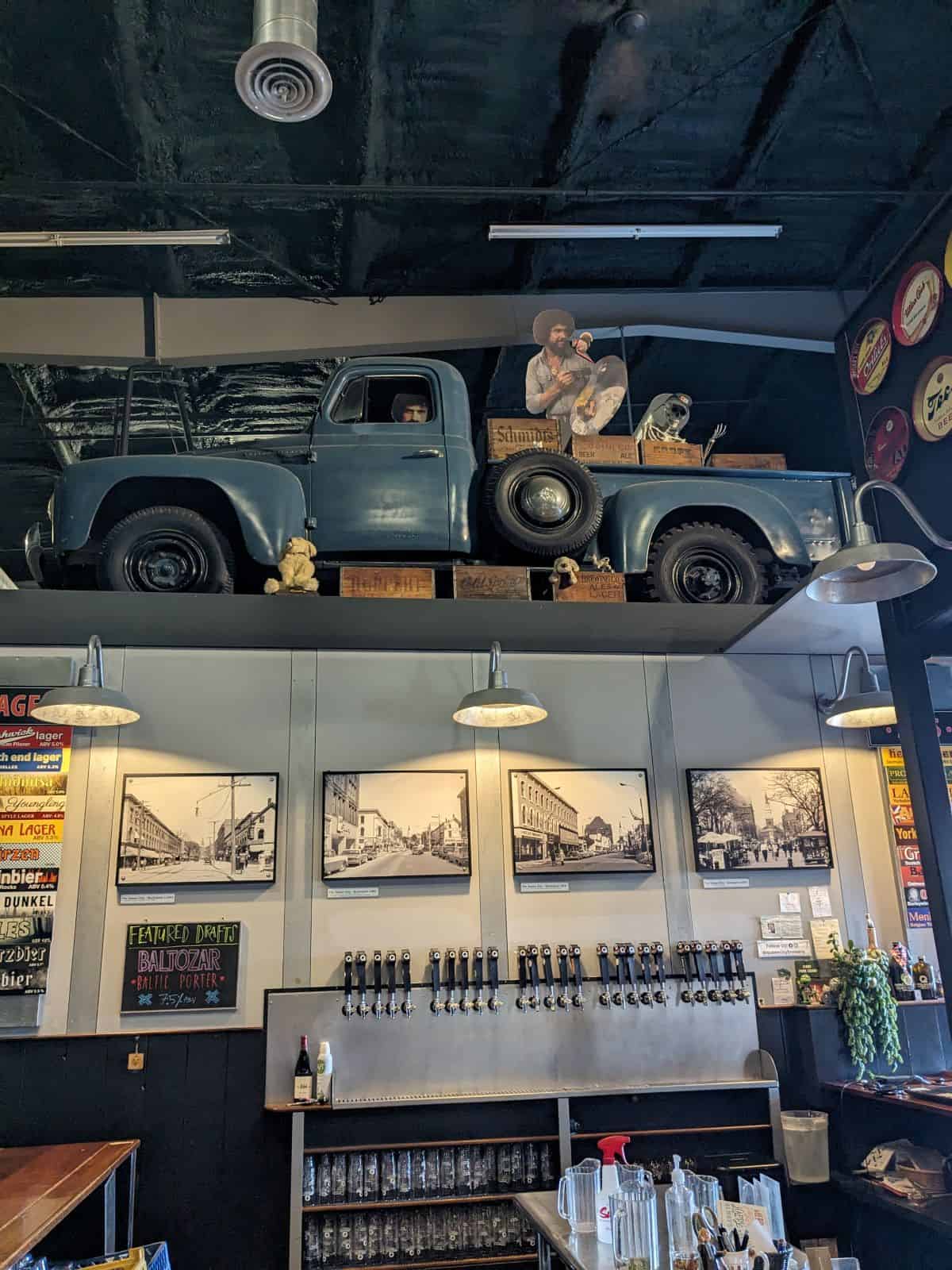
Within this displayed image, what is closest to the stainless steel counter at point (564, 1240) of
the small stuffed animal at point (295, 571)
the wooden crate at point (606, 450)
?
the small stuffed animal at point (295, 571)

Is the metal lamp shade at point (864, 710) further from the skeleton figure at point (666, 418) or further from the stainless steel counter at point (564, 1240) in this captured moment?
the stainless steel counter at point (564, 1240)

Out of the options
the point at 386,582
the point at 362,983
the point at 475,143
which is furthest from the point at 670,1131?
the point at 475,143

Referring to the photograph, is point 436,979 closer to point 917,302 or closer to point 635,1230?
point 635,1230

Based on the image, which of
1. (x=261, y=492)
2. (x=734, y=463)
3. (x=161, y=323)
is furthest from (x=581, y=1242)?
(x=161, y=323)

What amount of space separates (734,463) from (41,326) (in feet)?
16.1

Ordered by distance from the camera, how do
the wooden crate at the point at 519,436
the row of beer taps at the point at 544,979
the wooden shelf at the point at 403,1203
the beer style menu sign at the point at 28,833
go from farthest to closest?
the wooden crate at the point at 519,436 < the row of beer taps at the point at 544,979 < the beer style menu sign at the point at 28,833 < the wooden shelf at the point at 403,1203

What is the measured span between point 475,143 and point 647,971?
4.80 m

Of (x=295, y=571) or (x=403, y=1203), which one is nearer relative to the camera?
(x=403, y=1203)

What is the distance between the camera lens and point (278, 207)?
5.78 m

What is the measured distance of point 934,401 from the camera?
3625 mm

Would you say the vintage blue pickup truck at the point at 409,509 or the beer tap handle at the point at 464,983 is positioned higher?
the vintage blue pickup truck at the point at 409,509

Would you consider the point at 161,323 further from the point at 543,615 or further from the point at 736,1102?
the point at 736,1102

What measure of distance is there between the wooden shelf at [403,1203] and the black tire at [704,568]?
3364 millimetres

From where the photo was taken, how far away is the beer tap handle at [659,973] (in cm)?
500
